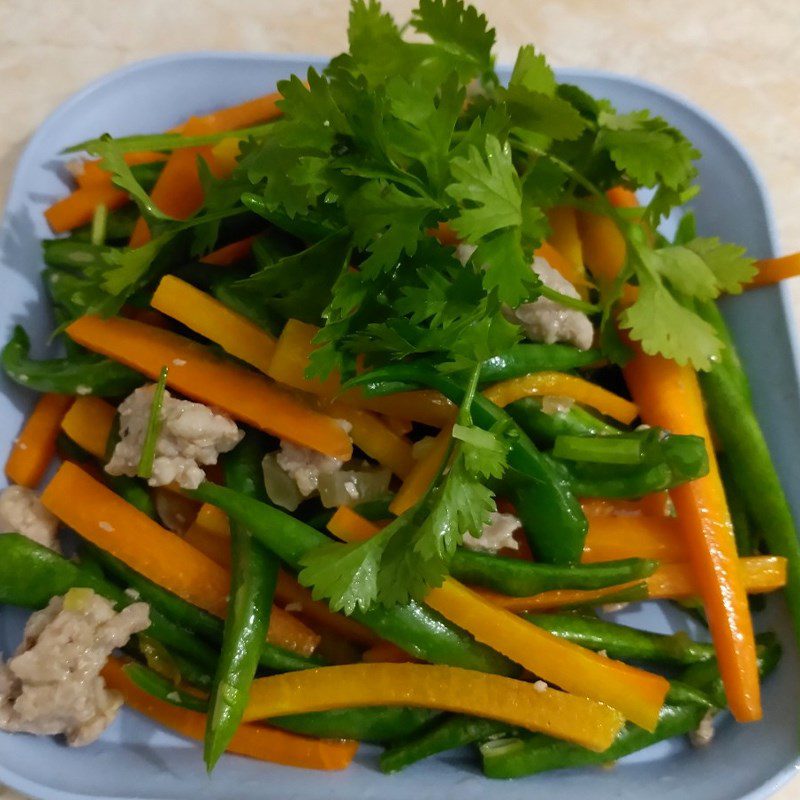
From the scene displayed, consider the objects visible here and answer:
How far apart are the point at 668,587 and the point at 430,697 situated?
57 centimetres

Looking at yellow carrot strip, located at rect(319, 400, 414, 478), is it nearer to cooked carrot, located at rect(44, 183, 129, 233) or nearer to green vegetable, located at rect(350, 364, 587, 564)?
green vegetable, located at rect(350, 364, 587, 564)

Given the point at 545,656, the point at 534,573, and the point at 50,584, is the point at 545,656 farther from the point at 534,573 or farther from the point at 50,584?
the point at 50,584

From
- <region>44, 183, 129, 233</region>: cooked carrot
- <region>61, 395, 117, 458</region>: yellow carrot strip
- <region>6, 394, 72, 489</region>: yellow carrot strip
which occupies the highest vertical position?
<region>44, 183, 129, 233</region>: cooked carrot

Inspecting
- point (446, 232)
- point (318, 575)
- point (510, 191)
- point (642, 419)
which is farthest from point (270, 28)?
point (318, 575)

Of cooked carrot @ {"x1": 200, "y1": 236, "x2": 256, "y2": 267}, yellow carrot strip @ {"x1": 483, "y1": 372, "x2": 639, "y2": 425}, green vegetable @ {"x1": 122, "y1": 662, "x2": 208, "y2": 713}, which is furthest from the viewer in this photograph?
cooked carrot @ {"x1": 200, "y1": 236, "x2": 256, "y2": 267}

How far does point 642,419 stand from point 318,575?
2.70 ft

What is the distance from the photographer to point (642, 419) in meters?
1.64

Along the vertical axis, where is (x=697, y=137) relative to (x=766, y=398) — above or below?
above

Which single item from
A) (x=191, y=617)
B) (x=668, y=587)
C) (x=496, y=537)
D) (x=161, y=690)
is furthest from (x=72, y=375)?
(x=668, y=587)

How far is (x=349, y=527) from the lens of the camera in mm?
1396

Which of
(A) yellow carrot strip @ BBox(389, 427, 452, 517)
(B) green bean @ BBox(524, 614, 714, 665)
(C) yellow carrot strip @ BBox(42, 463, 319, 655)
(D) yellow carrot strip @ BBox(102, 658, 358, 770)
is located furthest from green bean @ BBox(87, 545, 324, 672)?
(B) green bean @ BBox(524, 614, 714, 665)

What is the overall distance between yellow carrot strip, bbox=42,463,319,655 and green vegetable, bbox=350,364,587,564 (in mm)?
502

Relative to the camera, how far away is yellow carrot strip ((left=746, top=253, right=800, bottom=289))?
1762 millimetres

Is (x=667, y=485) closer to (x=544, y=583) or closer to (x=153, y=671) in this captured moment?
(x=544, y=583)
